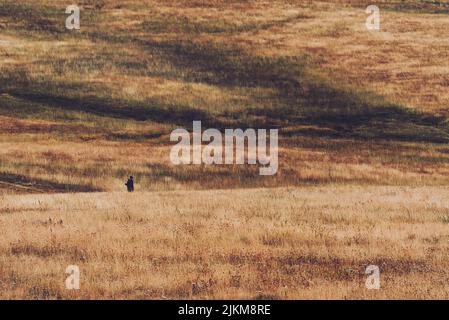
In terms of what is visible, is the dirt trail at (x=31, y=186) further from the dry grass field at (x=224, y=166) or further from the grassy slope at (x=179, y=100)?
the grassy slope at (x=179, y=100)

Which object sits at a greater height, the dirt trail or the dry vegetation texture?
the dirt trail

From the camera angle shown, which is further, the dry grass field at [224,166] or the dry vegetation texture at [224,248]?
the dry grass field at [224,166]

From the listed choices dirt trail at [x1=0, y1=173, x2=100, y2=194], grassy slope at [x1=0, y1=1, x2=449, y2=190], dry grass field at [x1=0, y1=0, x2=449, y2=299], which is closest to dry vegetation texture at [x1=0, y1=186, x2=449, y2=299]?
dry grass field at [x1=0, y1=0, x2=449, y2=299]

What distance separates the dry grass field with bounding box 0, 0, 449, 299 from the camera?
53.3 feet

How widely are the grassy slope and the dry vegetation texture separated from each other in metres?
17.4

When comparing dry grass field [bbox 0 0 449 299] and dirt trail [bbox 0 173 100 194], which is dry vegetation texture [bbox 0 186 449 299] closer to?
dry grass field [bbox 0 0 449 299]

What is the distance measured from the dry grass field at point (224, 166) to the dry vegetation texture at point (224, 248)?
0.07 m

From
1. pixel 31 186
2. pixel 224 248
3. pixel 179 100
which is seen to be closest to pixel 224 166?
pixel 31 186

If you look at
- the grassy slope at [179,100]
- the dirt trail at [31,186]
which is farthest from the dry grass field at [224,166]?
the grassy slope at [179,100]

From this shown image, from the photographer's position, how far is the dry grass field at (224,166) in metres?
16.2

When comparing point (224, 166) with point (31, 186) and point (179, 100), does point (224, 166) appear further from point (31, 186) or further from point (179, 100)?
point (179, 100)

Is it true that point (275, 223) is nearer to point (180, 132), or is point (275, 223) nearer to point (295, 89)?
point (180, 132)

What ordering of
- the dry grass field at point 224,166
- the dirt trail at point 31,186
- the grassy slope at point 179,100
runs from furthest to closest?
1. the grassy slope at point 179,100
2. the dirt trail at point 31,186
3. the dry grass field at point 224,166
